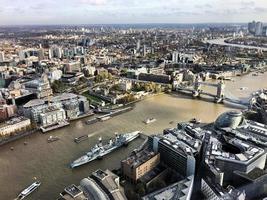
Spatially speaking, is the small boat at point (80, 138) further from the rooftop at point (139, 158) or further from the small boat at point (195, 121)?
the small boat at point (195, 121)

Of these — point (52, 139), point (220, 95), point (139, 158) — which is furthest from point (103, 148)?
point (220, 95)

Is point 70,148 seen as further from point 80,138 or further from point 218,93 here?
point 218,93

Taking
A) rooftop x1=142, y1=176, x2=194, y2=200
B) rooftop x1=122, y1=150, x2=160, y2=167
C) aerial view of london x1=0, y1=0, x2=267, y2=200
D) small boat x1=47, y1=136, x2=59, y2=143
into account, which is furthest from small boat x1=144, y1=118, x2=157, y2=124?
rooftop x1=142, y1=176, x2=194, y2=200

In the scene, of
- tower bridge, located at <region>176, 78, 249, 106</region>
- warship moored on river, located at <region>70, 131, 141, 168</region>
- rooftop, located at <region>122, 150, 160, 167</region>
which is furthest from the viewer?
tower bridge, located at <region>176, 78, 249, 106</region>

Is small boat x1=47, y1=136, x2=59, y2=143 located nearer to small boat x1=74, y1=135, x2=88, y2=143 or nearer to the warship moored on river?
small boat x1=74, y1=135, x2=88, y2=143

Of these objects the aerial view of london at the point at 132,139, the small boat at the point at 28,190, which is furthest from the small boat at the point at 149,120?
the small boat at the point at 28,190

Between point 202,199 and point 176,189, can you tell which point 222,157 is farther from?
point 176,189
